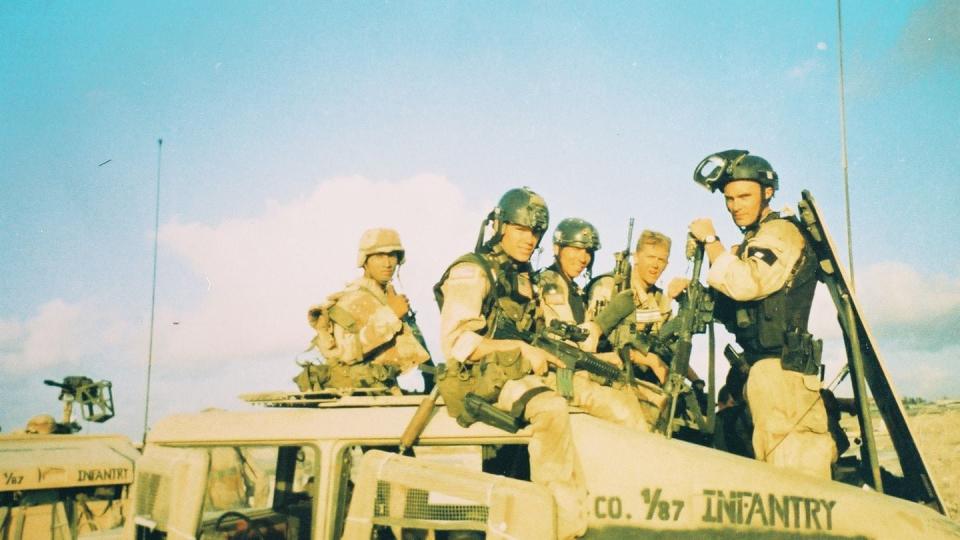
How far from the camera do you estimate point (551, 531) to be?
255 cm

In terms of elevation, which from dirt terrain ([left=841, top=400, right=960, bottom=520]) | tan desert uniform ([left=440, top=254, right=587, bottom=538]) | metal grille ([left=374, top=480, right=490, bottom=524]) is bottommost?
dirt terrain ([left=841, top=400, right=960, bottom=520])

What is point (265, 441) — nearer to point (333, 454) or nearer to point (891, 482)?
point (333, 454)

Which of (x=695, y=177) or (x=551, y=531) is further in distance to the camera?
(x=695, y=177)

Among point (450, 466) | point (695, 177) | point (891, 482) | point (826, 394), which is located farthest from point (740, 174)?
point (450, 466)

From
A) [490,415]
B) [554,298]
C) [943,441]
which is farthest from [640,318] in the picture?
[943,441]

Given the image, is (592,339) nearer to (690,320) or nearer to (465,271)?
(690,320)

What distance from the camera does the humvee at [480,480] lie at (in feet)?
8.65

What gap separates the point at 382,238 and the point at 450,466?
3783 mm

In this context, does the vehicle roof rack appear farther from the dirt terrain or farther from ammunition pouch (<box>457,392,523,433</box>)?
the dirt terrain

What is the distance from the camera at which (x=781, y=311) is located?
361 centimetres

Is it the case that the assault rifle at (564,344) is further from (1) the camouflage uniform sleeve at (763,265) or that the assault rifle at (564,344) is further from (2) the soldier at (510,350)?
(1) the camouflage uniform sleeve at (763,265)

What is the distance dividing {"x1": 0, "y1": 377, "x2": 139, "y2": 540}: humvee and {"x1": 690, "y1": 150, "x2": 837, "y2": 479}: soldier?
5.81 metres

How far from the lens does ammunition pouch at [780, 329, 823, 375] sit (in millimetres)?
3525

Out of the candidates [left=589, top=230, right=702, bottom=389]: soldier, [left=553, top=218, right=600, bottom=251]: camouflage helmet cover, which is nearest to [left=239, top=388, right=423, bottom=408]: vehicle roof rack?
[left=589, top=230, right=702, bottom=389]: soldier
